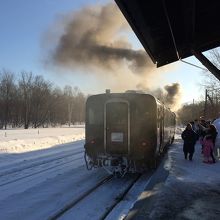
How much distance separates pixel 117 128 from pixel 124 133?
282 mm

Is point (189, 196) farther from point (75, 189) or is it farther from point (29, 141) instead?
point (29, 141)

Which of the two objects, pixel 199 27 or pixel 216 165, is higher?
pixel 199 27

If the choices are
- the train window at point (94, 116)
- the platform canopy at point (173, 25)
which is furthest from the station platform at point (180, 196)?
the platform canopy at point (173, 25)

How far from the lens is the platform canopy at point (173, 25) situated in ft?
24.2

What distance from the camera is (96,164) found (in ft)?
45.5

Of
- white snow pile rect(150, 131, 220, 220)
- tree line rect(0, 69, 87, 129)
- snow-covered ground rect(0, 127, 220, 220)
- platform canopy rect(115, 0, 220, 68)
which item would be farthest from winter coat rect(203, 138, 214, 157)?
tree line rect(0, 69, 87, 129)

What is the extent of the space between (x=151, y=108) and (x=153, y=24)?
542 centimetres

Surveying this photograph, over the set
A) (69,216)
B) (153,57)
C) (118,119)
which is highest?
(153,57)

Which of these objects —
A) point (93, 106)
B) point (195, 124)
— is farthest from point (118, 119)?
point (195, 124)

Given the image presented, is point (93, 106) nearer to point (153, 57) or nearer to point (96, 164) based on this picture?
point (96, 164)

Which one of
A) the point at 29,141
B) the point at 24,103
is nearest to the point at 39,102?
the point at 24,103

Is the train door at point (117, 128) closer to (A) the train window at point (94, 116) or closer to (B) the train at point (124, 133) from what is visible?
(B) the train at point (124, 133)

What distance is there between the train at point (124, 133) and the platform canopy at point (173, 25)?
2081mm

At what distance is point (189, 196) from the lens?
32.6 ft
